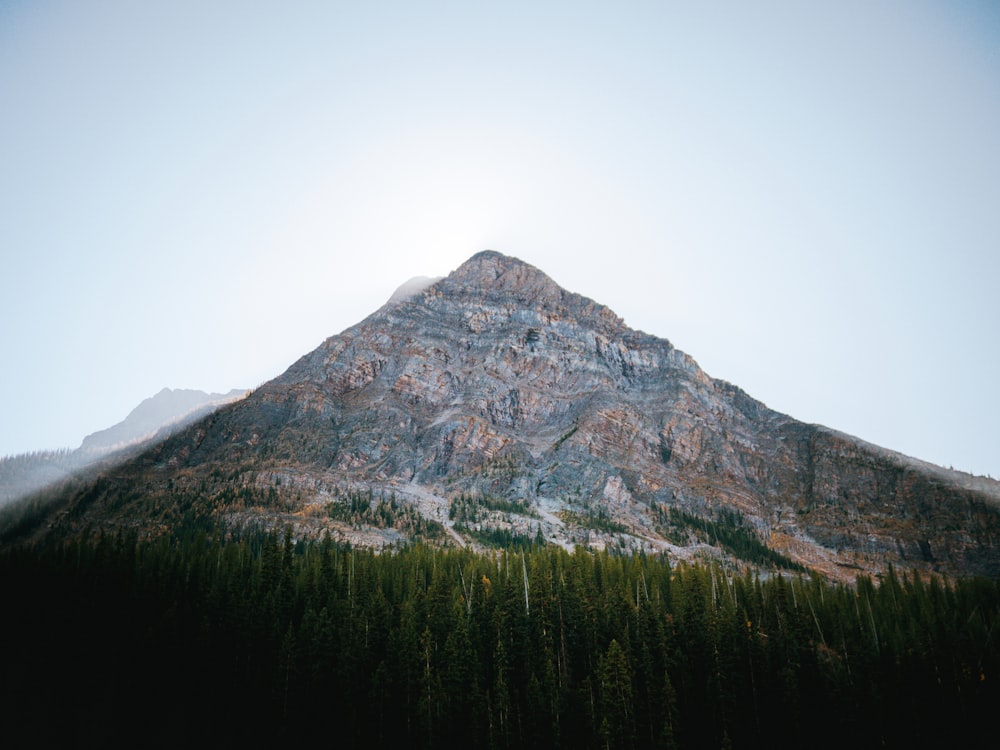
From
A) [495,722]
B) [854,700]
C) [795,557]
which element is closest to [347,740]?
[495,722]

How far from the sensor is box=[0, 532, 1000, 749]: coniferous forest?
1961 inches

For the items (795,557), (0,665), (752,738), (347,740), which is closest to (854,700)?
(752,738)

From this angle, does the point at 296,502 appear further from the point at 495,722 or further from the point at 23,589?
the point at 495,722

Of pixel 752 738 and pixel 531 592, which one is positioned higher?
pixel 531 592

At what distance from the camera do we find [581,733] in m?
48.8

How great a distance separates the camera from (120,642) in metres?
60.6

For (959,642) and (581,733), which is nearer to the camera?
(581,733)

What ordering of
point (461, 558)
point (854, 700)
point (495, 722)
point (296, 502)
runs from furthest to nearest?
point (296, 502) → point (461, 558) → point (854, 700) → point (495, 722)

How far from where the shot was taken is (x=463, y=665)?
52844 millimetres

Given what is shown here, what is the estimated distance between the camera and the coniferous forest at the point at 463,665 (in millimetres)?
49812

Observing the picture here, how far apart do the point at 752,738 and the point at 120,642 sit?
67.8m

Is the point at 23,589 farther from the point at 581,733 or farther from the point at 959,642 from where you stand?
the point at 959,642

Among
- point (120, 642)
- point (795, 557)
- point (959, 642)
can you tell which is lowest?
point (795, 557)

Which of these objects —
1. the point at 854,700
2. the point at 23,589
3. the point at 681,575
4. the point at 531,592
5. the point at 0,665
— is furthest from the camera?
the point at 681,575
